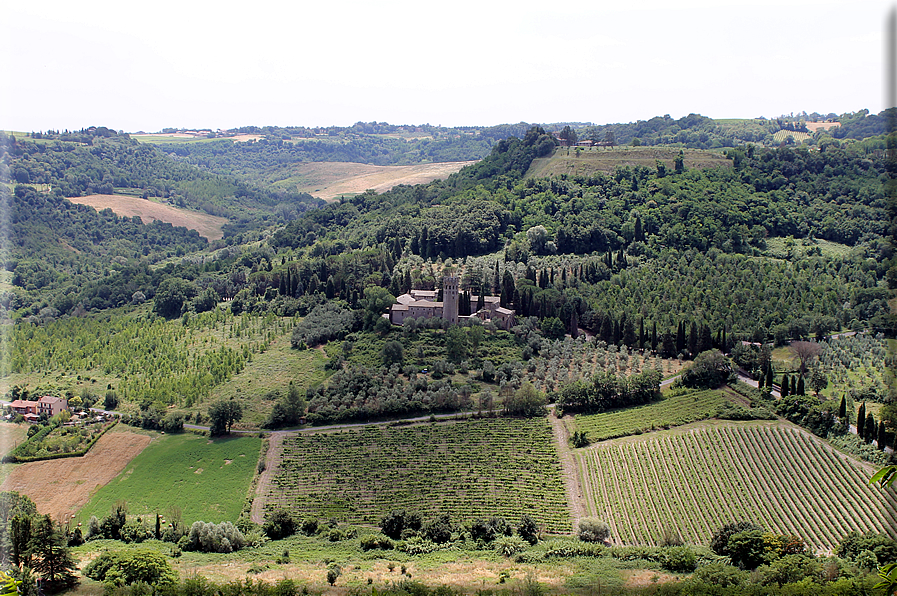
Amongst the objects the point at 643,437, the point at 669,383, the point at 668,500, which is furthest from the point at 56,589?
the point at 669,383

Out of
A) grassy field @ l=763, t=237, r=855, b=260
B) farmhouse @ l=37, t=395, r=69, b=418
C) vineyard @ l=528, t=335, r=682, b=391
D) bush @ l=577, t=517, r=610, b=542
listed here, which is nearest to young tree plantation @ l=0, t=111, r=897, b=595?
vineyard @ l=528, t=335, r=682, b=391

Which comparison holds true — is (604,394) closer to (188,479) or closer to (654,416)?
(654,416)

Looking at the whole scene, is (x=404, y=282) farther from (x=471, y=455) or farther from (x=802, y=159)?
(x=802, y=159)

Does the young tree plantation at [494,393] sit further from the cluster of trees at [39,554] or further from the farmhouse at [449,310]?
the farmhouse at [449,310]

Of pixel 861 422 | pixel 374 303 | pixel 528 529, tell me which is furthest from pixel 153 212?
pixel 861 422

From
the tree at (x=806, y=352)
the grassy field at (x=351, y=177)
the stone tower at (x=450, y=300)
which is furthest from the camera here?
the grassy field at (x=351, y=177)

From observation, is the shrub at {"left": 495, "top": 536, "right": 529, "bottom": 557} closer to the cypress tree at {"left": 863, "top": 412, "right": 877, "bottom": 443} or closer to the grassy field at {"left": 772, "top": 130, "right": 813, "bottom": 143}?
the cypress tree at {"left": 863, "top": 412, "right": 877, "bottom": 443}

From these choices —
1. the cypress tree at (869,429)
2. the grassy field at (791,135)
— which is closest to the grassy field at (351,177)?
the grassy field at (791,135)
